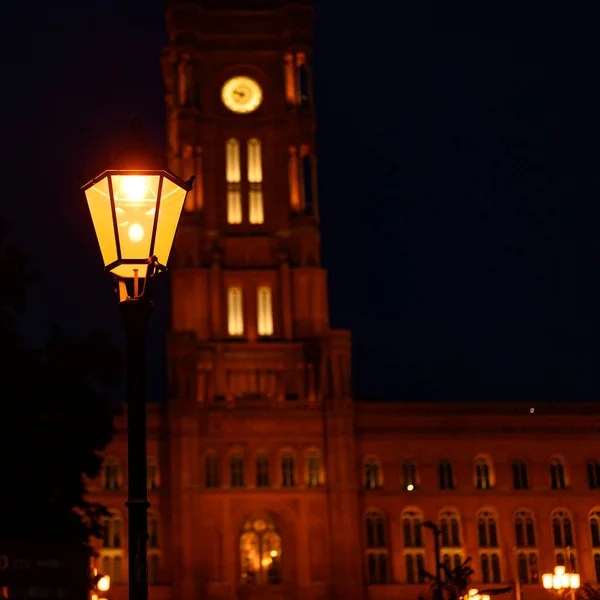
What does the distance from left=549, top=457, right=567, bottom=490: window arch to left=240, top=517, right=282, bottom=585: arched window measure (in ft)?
57.4

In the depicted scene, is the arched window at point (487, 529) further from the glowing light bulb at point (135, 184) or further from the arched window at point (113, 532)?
the glowing light bulb at point (135, 184)

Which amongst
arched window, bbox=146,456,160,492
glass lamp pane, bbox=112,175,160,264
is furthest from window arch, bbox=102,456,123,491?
glass lamp pane, bbox=112,175,160,264

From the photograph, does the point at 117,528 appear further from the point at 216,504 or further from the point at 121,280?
the point at 121,280

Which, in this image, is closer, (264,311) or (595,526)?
(595,526)

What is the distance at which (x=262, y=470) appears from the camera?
80.4m

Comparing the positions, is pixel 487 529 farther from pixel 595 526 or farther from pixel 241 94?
pixel 241 94

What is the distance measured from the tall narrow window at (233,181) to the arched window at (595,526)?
2899 cm

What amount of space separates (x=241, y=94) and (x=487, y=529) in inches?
1294

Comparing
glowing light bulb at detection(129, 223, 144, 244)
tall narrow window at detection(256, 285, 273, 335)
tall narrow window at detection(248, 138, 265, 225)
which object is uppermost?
tall narrow window at detection(248, 138, 265, 225)

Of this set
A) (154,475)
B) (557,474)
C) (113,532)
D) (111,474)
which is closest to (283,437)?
(154,475)

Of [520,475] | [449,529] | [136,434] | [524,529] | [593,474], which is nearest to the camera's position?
[136,434]

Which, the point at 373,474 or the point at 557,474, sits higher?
the point at 373,474

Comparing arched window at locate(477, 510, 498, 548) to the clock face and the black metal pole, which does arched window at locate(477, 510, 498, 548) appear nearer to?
the clock face

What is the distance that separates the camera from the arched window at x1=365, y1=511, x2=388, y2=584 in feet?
261
